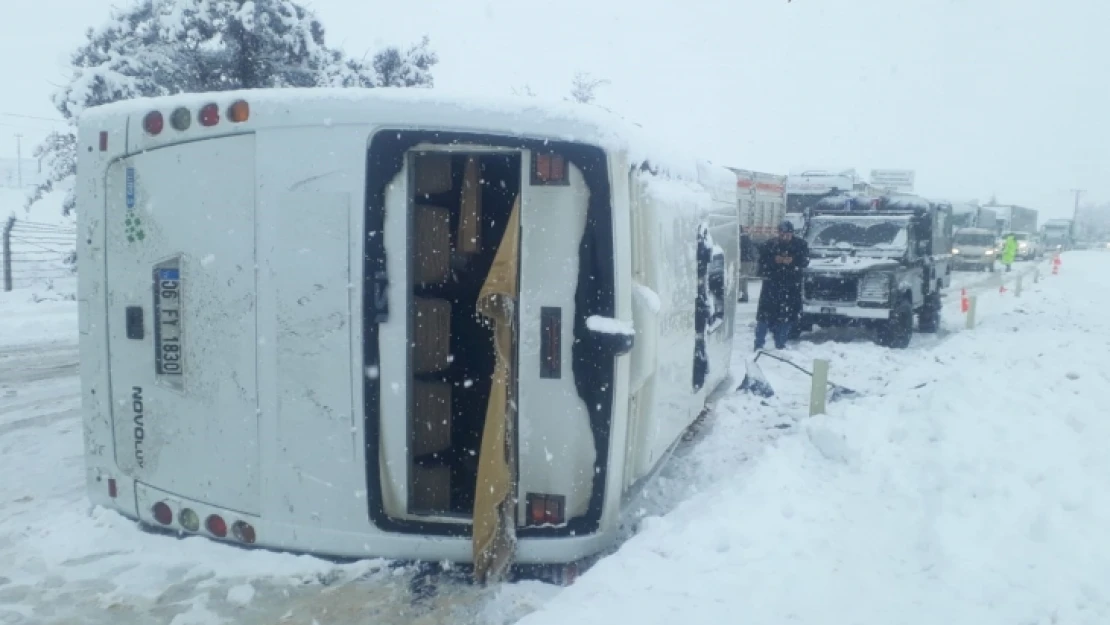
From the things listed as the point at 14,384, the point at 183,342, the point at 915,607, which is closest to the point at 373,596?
the point at 183,342

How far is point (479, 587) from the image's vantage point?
425 centimetres

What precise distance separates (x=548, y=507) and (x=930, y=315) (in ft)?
47.0

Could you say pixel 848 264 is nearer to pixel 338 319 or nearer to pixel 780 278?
pixel 780 278

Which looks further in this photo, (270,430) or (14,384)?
(14,384)

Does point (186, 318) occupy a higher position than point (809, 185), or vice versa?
point (809, 185)

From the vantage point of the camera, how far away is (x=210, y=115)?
4.21 meters

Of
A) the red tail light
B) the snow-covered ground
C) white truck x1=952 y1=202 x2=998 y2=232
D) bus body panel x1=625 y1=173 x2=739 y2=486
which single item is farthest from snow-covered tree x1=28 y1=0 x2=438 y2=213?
white truck x1=952 y1=202 x2=998 y2=232

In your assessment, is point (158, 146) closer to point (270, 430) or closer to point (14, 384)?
point (270, 430)

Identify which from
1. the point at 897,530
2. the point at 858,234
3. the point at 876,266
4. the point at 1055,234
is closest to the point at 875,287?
the point at 876,266

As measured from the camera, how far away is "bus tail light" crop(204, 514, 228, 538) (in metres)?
4.36

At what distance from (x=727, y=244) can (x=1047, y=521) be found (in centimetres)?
440

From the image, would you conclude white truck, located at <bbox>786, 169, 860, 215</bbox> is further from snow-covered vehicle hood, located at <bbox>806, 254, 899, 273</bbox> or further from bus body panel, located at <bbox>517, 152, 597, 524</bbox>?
bus body panel, located at <bbox>517, 152, 597, 524</bbox>

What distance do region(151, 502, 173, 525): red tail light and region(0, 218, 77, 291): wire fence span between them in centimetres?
1758

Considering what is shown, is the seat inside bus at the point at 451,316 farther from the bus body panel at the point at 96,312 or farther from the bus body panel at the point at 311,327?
the bus body panel at the point at 96,312
